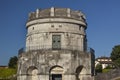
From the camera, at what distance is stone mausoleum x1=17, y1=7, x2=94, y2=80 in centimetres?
3400

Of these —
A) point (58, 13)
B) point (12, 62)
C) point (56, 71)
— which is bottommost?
point (56, 71)

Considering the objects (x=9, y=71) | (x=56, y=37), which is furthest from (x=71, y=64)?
(x=9, y=71)

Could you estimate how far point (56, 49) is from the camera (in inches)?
1373

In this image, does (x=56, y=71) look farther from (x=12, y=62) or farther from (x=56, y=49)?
(x=12, y=62)

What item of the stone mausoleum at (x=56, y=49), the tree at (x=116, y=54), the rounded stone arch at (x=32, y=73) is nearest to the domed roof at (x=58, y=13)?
the stone mausoleum at (x=56, y=49)

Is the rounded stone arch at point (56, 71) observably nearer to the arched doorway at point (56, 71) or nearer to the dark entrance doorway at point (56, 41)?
the arched doorway at point (56, 71)

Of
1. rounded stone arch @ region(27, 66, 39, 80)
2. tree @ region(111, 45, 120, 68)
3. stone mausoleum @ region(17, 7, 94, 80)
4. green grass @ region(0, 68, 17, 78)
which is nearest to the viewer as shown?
stone mausoleum @ region(17, 7, 94, 80)

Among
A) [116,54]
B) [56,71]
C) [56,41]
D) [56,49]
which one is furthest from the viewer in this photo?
[116,54]

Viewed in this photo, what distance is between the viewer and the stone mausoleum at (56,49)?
112 feet

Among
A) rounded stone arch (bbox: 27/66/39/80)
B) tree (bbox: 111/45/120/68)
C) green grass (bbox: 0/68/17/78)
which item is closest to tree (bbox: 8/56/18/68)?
green grass (bbox: 0/68/17/78)

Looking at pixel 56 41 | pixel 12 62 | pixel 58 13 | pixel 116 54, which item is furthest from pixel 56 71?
pixel 12 62

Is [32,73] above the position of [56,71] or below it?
below

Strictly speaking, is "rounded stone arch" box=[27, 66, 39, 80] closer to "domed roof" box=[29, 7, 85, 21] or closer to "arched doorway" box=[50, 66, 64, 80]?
"arched doorway" box=[50, 66, 64, 80]

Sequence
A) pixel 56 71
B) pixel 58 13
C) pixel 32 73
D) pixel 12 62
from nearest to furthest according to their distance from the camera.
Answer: pixel 56 71, pixel 32 73, pixel 58 13, pixel 12 62
